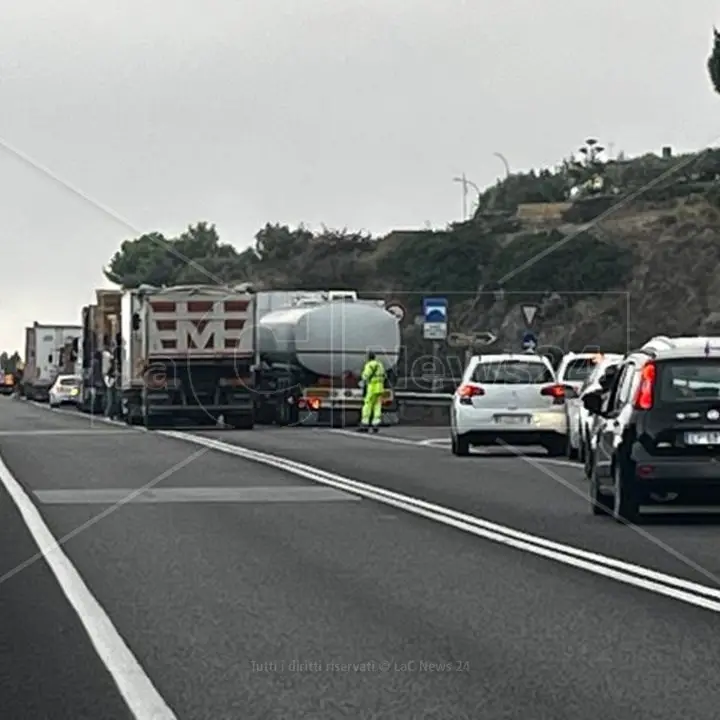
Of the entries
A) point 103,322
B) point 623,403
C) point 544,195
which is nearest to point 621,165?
point 544,195

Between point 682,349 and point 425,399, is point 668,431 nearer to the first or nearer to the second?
point 682,349

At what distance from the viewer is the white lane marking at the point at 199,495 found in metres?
21.8

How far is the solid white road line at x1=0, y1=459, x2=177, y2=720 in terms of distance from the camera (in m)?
9.62

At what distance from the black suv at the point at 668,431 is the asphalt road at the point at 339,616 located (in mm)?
557

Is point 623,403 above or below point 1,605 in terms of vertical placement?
above

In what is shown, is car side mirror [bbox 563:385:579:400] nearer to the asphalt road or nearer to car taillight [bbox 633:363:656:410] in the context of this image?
the asphalt road

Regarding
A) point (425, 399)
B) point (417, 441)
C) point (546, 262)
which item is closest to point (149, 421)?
point (425, 399)

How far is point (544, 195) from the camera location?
127250mm

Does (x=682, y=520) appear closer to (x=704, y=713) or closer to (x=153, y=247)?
(x=704, y=713)

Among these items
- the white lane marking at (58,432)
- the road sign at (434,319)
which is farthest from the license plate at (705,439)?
the road sign at (434,319)

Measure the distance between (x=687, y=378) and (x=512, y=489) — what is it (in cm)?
486

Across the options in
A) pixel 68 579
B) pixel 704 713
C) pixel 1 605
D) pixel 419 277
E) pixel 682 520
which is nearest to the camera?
pixel 704 713

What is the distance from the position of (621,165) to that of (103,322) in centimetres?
7750

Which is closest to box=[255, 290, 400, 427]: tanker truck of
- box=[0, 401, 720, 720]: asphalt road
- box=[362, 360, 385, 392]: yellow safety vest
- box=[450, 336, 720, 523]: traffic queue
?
box=[362, 360, 385, 392]: yellow safety vest
